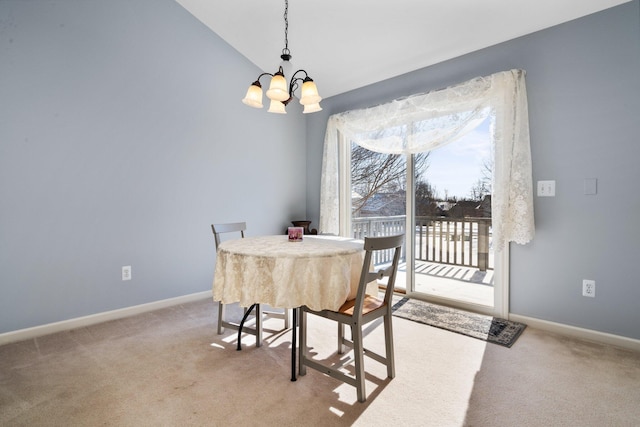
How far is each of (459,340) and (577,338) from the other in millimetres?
908

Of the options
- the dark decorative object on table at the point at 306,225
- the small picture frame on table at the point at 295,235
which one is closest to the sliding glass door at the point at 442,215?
the dark decorative object on table at the point at 306,225

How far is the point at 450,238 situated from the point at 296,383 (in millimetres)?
2314

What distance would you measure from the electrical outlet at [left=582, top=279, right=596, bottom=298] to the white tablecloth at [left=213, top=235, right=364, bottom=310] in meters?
1.88

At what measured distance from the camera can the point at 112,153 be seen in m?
2.73

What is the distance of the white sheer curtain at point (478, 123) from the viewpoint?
2.50 m

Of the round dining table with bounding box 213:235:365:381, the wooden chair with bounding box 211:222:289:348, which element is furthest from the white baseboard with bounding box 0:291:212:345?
the round dining table with bounding box 213:235:365:381

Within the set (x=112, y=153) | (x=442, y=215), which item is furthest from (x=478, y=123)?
(x=112, y=153)

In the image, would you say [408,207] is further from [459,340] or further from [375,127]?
[459,340]

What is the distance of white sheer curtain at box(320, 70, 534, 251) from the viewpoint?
2.50m

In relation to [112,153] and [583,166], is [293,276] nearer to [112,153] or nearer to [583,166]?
[112,153]

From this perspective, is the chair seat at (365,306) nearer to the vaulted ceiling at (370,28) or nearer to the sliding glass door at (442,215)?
the sliding glass door at (442,215)

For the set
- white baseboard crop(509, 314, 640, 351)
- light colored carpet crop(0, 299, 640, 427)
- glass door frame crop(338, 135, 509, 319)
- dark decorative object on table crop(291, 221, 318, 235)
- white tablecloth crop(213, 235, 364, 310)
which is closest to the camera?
light colored carpet crop(0, 299, 640, 427)

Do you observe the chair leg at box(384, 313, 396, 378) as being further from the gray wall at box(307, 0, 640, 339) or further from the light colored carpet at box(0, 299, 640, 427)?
the gray wall at box(307, 0, 640, 339)

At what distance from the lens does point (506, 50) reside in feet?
8.76
